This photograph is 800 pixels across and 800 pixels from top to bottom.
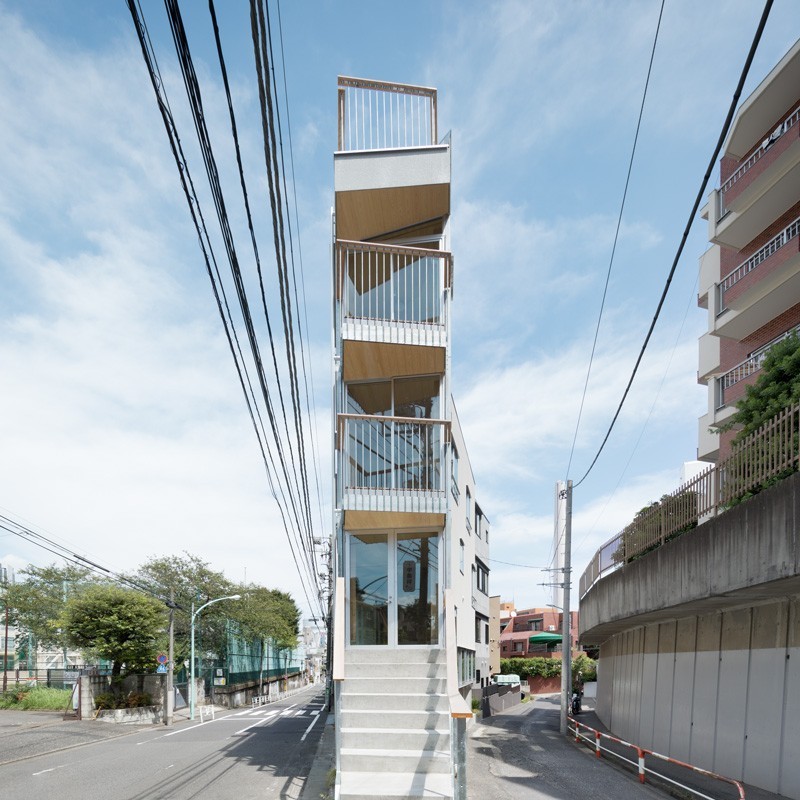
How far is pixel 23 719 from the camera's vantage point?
29516 mm

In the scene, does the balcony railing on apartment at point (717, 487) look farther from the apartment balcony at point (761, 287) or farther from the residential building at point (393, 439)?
the apartment balcony at point (761, 287)

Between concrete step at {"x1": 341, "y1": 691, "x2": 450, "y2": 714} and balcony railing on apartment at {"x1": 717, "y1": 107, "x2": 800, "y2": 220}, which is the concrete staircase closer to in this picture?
concrete step at {"x1": 341, "y1": 691, "x2": 450, "y2": 714}

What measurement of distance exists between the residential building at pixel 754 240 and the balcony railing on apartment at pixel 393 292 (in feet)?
45.8

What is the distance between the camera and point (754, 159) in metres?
26.7

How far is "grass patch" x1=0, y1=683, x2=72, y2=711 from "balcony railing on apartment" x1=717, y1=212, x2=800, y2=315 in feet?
102

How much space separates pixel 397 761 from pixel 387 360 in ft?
21.5

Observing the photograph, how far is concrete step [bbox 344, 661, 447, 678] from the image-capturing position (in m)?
11.5

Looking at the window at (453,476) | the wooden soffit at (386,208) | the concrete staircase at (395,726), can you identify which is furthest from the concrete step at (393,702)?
the wooden soffit at (386,208)

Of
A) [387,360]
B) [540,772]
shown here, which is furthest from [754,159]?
[540,772]

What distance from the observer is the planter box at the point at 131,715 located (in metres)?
30.8

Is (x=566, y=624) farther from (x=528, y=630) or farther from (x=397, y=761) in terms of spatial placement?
(x=528, y=630)

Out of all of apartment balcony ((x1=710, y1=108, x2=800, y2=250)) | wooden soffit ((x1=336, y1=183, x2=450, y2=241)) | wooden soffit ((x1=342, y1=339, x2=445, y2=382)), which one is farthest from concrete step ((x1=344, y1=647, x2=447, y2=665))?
apartment balcony ((x1=710, y1=108, x2=800, y2=250))

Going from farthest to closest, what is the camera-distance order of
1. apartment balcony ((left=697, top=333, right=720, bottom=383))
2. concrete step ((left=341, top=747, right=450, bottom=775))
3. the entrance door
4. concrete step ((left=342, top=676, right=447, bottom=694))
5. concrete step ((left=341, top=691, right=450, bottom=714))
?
apartment balcony ((left=697, top=333, right=720, bottom=383))
the entrance door
concrete step ((left=342, top=676, right=447, bottom=694))
concrete step ((left=341, top=691, right=450, bottom=714))
concrete step ((left=341, top=747, right=450, bottom=775))

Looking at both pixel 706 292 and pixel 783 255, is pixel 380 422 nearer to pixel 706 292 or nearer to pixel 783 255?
pixel 783 255
